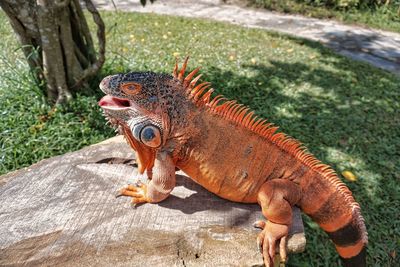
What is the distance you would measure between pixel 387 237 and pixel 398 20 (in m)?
7.64

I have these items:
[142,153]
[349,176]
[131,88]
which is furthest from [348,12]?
[131,88]

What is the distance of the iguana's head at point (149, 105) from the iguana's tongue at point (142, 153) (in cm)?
12

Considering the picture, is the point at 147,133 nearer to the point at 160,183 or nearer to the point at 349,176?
the point at 160,183

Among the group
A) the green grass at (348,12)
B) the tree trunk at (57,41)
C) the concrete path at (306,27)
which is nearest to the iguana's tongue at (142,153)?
the tree trunk at (57,41)

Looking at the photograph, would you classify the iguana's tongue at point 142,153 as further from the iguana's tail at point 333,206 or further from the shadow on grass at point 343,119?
the shadow on grass at point 343,119

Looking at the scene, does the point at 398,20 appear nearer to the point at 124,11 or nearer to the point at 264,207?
the point at 124,11

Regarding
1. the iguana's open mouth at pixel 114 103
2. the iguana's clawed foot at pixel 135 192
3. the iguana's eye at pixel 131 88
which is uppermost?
the iguana's eye at pixel 131 88

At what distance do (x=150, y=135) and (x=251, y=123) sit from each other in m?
0.61

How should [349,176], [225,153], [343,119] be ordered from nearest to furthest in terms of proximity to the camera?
[225,153] < [349,176] < [343,119]

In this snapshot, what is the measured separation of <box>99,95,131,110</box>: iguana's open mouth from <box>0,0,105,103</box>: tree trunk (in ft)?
7.03

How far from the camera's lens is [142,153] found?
7.83 feet

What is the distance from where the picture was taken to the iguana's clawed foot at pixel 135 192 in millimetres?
2406

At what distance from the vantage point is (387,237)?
3.38 m

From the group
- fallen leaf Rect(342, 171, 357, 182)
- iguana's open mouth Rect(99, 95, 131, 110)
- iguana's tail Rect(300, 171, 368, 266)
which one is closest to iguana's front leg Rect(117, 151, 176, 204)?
iguana's open mouth Rect(99, 95, 131, 110)
